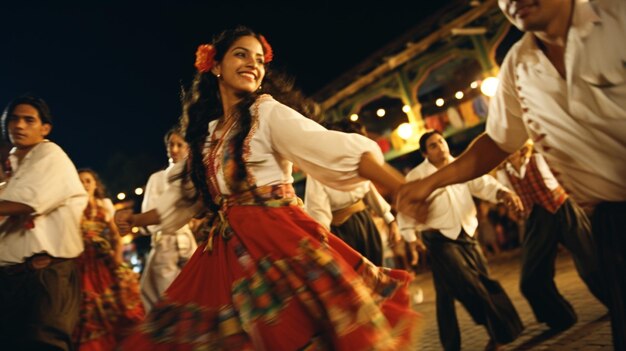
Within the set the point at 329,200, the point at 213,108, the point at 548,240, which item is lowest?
the point at 548,240

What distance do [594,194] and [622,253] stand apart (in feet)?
0.71

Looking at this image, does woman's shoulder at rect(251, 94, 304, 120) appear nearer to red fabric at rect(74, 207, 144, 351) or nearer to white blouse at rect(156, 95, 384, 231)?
white blouse at rect(156, 95, 384, 231)

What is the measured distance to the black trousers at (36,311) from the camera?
277 centimetres

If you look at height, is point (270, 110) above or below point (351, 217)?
above

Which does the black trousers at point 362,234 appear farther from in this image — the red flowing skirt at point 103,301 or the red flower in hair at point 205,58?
the red flower in hair at point 205,58

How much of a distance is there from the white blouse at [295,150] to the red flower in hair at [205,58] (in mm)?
538

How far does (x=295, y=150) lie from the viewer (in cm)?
202

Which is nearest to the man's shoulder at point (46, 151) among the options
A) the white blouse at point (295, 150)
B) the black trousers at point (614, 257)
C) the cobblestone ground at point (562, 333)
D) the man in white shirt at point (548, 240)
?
the white blouse at point (295, 150)

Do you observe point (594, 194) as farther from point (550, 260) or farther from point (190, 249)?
point (190, 249)

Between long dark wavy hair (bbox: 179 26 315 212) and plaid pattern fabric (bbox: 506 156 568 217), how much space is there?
111 inches

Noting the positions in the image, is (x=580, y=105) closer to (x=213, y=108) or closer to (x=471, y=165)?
(x=471, y=165)

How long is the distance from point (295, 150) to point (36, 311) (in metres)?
2.03

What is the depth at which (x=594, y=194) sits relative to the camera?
163 centimetres

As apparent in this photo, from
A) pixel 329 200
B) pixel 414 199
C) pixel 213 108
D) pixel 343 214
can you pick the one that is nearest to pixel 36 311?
pixel 213 108
